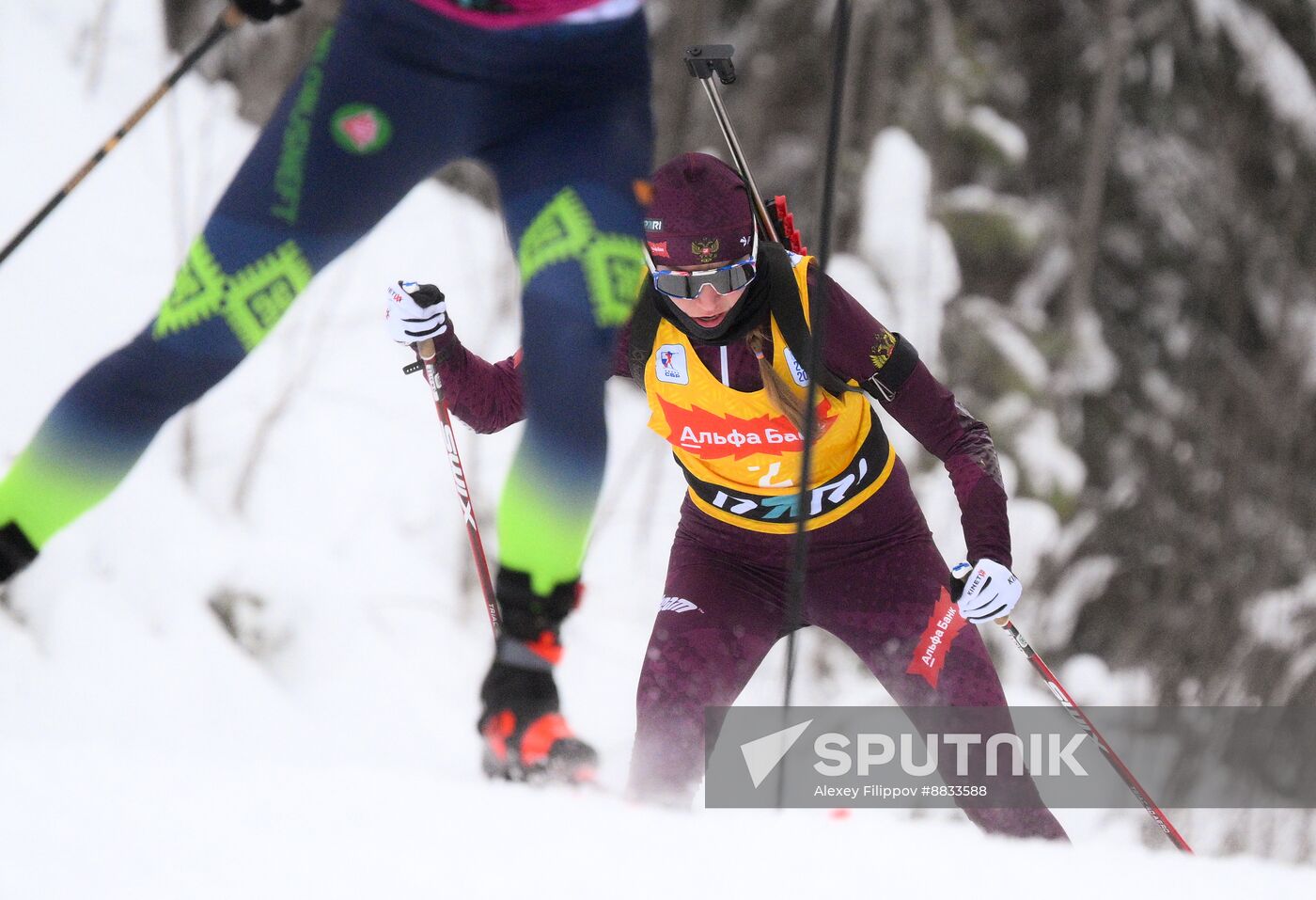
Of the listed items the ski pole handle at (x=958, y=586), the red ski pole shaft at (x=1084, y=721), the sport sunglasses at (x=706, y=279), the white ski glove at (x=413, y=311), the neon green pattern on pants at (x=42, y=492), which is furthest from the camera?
the red ski pole shaft at (x=1084, y=721)

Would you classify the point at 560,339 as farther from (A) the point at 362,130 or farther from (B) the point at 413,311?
(B) the point at 413,311

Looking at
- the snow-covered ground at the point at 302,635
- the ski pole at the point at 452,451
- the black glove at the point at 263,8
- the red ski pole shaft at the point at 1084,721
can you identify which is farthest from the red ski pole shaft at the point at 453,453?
the red ski pole shaft at the point at 1084,721

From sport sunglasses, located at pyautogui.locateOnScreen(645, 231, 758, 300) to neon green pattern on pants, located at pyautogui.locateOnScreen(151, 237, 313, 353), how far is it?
3.04ft

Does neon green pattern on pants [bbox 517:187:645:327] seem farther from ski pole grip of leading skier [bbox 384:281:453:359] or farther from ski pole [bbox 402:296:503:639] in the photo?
ski pole [bbox 402:296:503:639]

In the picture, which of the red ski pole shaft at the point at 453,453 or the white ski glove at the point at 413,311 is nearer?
the white ski glove at the point at 413,311

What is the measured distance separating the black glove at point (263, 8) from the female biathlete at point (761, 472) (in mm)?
551

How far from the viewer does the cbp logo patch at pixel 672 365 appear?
2.54 meters

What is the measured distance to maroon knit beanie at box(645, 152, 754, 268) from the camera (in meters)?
2.39

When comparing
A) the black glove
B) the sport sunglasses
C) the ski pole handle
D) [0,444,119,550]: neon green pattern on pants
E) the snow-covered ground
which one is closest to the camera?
the snow-covered ground

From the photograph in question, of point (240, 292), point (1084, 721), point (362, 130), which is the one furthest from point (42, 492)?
point (1084, 721)

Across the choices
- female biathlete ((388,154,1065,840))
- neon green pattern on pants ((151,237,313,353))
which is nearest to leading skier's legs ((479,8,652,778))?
neon green pattern on pants ((151,237,313,353))

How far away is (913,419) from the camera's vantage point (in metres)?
2.57

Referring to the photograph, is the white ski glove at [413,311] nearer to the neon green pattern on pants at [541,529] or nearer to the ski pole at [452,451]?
the ski pole at [452,451]

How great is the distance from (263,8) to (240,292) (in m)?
0.51
